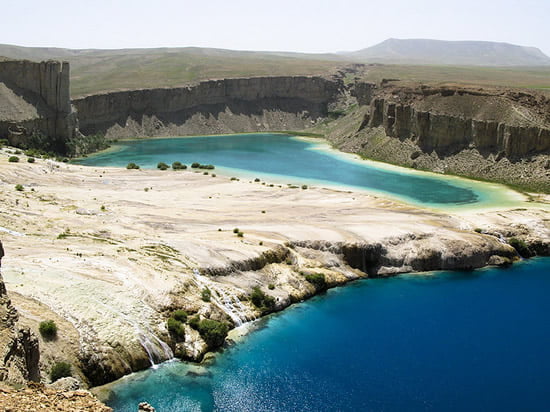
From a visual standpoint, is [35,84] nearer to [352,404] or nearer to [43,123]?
[43,123]

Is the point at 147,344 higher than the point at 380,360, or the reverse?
the point at 147,344

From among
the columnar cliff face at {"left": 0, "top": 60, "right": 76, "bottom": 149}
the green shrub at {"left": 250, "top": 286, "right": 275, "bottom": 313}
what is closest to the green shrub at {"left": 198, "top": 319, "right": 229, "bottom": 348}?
the green shrub at {"left": 250, "top": 286, "right": 275, "bottom": 313}

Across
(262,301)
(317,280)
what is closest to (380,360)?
(262,301)

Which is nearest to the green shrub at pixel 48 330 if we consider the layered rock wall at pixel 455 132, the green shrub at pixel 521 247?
the green shrub at pixel 521 247

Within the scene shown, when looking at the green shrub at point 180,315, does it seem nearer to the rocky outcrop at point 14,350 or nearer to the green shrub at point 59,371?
the green shrub at point 59,371

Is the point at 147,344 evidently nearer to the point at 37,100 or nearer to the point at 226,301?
the point at 226,301

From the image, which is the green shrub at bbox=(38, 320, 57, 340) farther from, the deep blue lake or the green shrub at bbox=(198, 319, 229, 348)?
the green shrub at bbox=(198, 319, 229, 348)

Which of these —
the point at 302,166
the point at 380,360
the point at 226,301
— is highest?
the point at 302,166
